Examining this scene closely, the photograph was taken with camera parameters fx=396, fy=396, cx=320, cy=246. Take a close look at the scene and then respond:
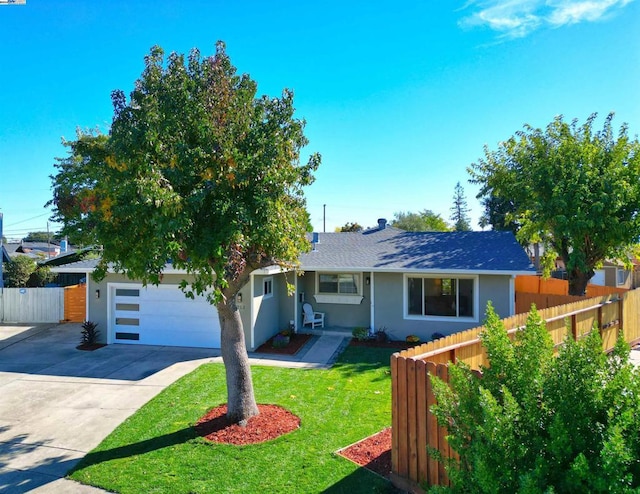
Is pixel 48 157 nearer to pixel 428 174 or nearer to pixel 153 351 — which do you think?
pixel 153 351

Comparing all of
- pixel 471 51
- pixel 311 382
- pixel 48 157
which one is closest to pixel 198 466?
pixel 311 382

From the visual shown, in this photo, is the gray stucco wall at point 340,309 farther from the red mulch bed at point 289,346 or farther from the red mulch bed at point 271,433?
the red mulch bed at point 271,433

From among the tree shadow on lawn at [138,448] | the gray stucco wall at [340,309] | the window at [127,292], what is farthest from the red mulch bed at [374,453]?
the window at [127,292]

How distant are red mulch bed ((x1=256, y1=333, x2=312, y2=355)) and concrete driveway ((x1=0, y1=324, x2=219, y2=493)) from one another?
1.65m

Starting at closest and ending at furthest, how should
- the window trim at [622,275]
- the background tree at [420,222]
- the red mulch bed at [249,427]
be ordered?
the red mulch bed at [249,427]
the window trim at [622,275]
the background tree at [420,222]

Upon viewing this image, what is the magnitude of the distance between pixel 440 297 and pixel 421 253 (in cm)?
186

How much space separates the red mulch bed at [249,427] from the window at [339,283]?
7.43m

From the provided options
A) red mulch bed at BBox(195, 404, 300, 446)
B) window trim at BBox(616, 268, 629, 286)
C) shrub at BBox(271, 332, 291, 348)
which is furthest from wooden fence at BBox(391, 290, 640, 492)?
window trim at BBox(616, 268, 629, 286)

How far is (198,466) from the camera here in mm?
5469

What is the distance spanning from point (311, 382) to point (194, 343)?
521 centimetres

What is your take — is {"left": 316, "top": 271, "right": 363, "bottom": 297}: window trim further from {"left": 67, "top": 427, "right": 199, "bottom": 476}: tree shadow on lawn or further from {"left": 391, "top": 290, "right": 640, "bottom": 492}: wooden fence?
{"left": 67, "top": 427, "right": 199, "bottom": 476}: tree shadow on lawn

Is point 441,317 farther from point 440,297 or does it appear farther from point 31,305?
point 31,305

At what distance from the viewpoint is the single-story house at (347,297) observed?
12555 millimetres

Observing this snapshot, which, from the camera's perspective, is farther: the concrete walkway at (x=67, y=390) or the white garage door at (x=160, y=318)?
the white garage door at (x=160, y=318)
